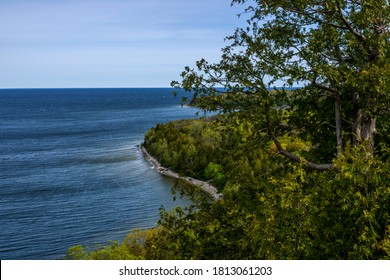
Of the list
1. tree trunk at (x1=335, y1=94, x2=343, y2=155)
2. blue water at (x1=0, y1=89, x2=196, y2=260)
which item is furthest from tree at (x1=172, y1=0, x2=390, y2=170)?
blue water at (x1=0, y1=89, x2=196, y2=260)

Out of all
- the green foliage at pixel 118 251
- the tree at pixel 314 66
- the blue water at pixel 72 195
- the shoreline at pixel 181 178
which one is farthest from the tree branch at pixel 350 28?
the shoreline at pixel 181 178

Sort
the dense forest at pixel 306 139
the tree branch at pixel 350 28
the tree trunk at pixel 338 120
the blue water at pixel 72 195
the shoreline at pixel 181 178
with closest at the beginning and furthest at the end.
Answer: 1. the dense forest at pixel 306 139
2. the tree branch at pixel 350 28
3. the tree trunk at pixel 338 120
4. the blue water at pixel 72 195
5. the shoreline at pixel 181 178

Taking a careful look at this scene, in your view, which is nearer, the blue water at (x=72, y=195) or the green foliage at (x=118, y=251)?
the green foliage at (x=118, y=251)

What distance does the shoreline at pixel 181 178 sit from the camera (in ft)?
174

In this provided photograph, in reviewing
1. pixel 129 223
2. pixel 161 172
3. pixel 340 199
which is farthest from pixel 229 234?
pixel 161 172

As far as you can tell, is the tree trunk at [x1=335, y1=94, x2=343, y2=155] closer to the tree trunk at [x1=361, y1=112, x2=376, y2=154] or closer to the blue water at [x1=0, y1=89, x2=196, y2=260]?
the tree trunk at [x1=361, y1=112, x2=376, y2=154]

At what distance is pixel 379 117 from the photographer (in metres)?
10.7

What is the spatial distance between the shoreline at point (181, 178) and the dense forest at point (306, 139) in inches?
1287

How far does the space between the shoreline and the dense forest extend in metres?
32.7

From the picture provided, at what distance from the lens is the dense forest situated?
7367mm

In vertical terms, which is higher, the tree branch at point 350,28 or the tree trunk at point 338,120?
the tree branch at point 350,28

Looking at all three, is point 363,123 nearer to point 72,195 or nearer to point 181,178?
point 181,178

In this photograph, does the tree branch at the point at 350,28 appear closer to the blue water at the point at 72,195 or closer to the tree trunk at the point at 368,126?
the tree trunk at the point at 368,126

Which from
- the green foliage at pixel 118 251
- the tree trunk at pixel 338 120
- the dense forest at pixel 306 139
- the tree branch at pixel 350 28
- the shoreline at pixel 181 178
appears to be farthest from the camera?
the shoreline at pixel 181 178
